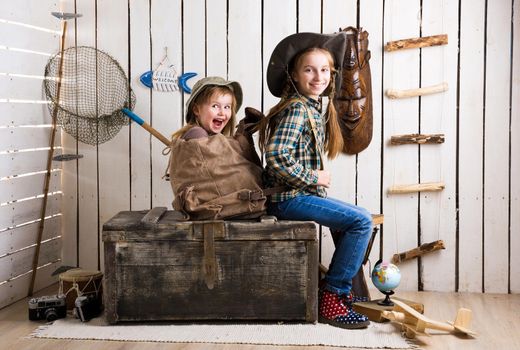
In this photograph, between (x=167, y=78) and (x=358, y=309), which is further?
(x=167, y=78)

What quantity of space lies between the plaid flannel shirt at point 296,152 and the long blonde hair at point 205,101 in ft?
0.97

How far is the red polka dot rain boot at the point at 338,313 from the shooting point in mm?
3236

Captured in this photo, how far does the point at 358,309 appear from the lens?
3455 mm

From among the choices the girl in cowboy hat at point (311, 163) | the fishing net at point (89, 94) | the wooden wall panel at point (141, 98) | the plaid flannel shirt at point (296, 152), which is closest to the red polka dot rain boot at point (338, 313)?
the girl in cowboy hat at point (311, 163)

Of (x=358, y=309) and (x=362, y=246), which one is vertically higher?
(x=362, y=246)

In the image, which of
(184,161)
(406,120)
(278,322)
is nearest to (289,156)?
(184,161)

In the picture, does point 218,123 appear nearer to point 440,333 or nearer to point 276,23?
point 276,23

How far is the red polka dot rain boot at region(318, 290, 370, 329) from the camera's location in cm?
324

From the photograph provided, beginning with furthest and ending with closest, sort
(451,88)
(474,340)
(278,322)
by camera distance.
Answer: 1. (451,88)
2. (278,322)
3. (474,340)

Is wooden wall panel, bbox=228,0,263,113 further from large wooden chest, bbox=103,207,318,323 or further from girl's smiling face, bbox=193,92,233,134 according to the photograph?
large wooden chest, bbox=103,207,318,323

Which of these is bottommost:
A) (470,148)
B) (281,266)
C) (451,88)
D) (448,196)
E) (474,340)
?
(474,340)

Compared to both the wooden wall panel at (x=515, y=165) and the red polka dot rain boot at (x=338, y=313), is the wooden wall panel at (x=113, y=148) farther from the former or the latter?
the wooden wall panel at (x=515, y=165)

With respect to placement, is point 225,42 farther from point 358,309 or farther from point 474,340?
point 474,340

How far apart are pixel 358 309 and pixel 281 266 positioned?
51cm
